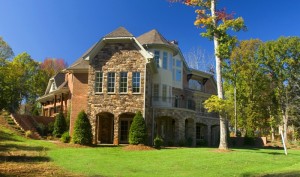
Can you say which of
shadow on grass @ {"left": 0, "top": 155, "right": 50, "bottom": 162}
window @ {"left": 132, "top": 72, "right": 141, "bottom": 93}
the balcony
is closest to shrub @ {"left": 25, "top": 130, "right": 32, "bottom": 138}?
window @ {"left": 132, "top": 72, "right": 141, "bottom": 93}

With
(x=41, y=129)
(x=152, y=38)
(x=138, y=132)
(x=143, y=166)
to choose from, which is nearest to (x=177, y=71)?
(x=152, y=38)

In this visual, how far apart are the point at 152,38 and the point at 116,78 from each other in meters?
6.31

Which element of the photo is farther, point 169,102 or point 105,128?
point 169,102

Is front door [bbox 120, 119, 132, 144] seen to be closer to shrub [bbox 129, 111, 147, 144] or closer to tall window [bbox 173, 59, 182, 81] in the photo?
shrub [bbox 129, 111, 147, 144]

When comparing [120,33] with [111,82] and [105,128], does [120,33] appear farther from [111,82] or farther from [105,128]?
[105,128]

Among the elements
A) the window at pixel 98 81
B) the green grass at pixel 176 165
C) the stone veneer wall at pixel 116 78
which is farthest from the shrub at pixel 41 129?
the green grass at pixel 176 165

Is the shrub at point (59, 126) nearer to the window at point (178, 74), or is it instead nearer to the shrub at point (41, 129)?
the shrub at point (41, 129)

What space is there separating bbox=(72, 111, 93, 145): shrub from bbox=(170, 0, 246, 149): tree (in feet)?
30.7

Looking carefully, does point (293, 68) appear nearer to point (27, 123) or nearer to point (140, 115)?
point (140, 115)

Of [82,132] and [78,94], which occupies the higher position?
[78,94]

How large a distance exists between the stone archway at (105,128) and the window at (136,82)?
3.53 m

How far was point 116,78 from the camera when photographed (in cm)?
2764

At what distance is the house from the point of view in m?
27.4

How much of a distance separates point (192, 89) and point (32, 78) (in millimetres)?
29627
